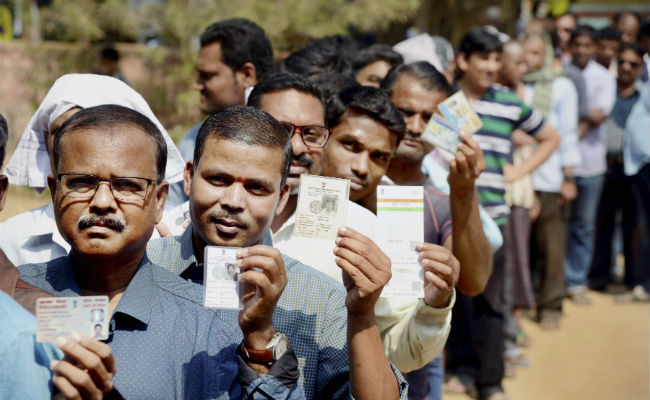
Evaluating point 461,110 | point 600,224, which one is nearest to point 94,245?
point 461,110

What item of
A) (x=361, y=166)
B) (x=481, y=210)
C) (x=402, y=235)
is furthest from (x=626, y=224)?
(x=402, y=235)

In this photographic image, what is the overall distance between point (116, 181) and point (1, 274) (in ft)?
1.32

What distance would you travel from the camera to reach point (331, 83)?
393 centimetres

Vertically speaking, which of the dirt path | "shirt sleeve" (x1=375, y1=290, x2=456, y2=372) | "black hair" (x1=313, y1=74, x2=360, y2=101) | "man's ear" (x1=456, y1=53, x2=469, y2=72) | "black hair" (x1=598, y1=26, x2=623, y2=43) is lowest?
the dirt path

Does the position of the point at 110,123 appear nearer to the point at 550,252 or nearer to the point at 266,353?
the point at 266,353

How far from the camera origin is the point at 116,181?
2.15 metres

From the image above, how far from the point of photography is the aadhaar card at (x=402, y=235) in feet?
8.14

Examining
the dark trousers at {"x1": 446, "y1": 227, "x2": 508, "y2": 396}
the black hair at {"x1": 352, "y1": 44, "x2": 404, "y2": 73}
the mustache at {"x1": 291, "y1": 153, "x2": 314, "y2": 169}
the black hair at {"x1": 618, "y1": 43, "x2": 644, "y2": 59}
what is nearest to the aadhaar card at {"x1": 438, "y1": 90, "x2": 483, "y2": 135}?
the mustache at {"x1": 291, "y1": 153, "x2": 314, "y2": 169}

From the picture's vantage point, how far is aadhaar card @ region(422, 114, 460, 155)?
314 centimetres

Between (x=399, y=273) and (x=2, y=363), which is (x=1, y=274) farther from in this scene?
(x=399, y=273)

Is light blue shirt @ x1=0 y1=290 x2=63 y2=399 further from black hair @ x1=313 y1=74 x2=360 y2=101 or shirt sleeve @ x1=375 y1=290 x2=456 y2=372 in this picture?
black hair @ x1=313 y1=74 x2=360 y2=101

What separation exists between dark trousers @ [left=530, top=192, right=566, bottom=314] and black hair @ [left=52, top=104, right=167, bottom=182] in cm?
558

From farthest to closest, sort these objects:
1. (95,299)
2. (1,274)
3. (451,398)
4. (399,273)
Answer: (451,398) < (399,273) < (1,274) < (95,299)

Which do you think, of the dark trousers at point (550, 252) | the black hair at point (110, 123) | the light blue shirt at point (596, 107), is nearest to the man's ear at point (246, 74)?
the black hair at point (110, 123)
